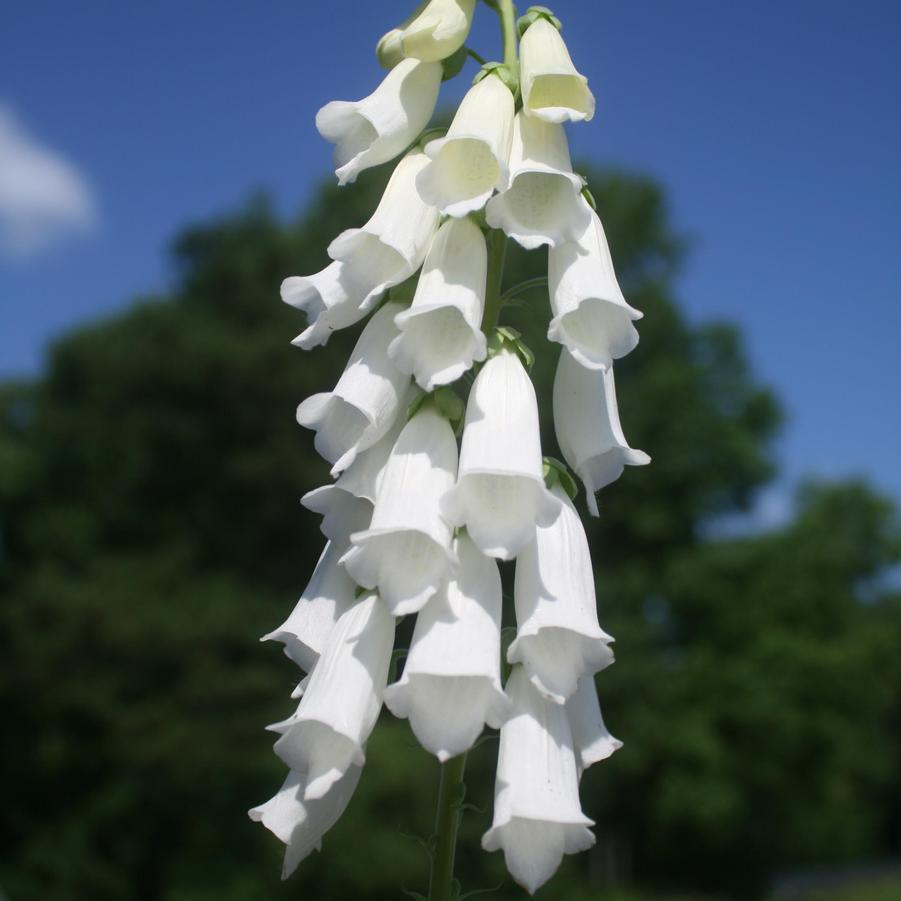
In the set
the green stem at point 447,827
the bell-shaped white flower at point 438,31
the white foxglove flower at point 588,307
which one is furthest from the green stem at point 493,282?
the green stem at point 447,827

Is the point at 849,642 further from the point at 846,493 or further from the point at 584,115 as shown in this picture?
the point at 584,115

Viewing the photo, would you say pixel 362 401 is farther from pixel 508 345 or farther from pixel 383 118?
pixel 383 118

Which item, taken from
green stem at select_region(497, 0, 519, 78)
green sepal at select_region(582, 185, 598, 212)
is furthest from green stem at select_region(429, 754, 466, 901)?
green stem at select_region(497, 0, 519, 78)

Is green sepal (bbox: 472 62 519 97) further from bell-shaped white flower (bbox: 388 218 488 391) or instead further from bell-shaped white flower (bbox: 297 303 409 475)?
bell-shaped white flower (bbox: 297 303 409 475)

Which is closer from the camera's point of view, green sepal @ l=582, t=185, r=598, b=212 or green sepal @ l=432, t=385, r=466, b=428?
green sepal @ l=432, t=385, r=466, b=428

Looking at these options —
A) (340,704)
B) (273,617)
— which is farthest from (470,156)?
(273,617)

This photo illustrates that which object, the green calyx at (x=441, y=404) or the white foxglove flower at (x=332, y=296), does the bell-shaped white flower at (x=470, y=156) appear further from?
the green calyx at (x=441, y=404)
